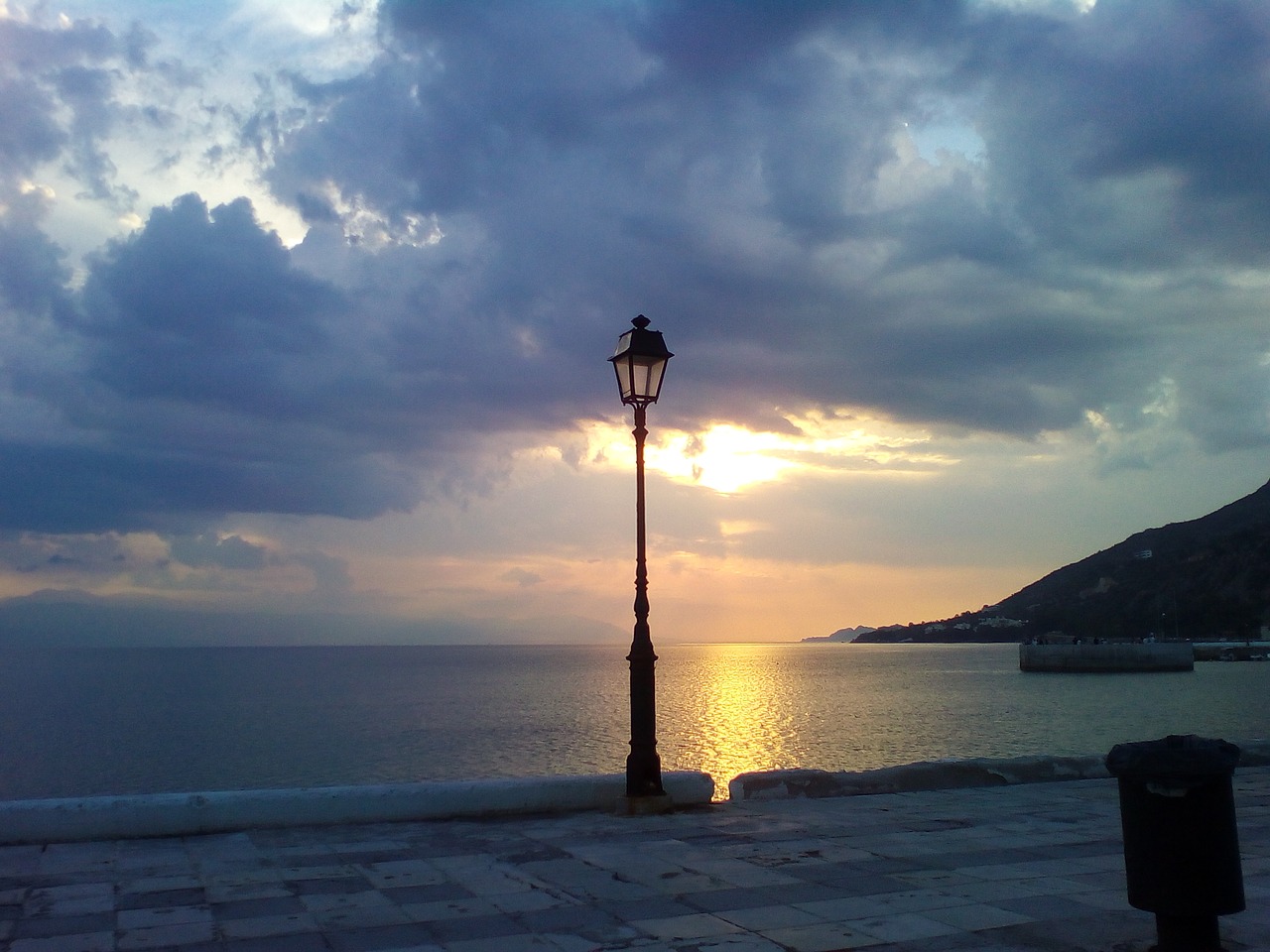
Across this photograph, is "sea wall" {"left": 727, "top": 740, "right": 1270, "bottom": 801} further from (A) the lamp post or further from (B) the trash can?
(B) the trash can

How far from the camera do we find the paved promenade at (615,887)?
5.77 metres

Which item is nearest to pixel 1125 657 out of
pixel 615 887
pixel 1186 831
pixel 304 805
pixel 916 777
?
pixel 916 777

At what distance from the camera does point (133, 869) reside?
295 inches

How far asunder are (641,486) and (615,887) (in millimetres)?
5186

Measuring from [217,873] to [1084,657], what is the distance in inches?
4755

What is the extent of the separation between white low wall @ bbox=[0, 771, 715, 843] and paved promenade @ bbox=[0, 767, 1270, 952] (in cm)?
18

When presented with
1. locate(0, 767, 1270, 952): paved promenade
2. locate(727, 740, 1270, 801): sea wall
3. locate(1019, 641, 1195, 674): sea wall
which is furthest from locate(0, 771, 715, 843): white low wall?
locate(1019, 641, 1195, 674): sea wall

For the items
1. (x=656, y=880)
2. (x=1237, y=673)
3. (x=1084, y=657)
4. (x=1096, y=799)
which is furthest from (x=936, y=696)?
(x=656, y=880)

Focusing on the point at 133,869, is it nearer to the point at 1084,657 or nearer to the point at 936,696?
the point at 936,696

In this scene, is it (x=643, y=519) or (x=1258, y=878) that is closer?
(x=1258, y=878)

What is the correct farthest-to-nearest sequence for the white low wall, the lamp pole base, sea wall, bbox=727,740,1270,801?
1. sea wall, bbox=727,740,1270,801
2. the lamp pole base
3. the white low wall

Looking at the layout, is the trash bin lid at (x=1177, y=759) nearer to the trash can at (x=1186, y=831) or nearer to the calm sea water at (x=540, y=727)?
the trash can at (x=1186, y=831)

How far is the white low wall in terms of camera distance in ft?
28.0

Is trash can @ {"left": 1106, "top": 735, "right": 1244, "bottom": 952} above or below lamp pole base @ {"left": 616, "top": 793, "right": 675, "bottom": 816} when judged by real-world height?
above
